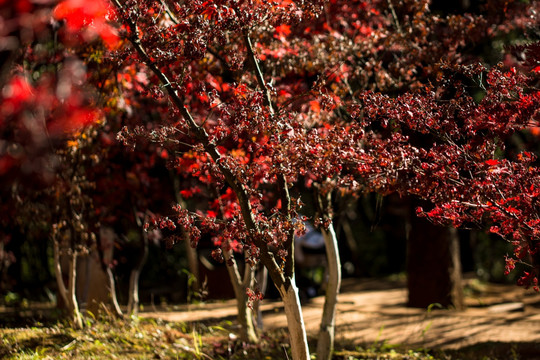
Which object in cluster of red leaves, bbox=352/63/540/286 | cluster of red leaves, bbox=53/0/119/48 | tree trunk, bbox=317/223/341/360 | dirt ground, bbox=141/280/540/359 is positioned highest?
cluster of red leaves, bbox=53/0/119/48

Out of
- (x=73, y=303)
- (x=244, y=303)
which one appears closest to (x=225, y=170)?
(x=244, y=303)

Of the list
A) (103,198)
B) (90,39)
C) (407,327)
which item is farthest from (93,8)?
(407,327)

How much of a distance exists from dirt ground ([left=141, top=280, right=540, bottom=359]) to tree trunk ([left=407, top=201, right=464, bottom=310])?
25 cm

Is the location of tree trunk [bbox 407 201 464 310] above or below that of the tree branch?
below

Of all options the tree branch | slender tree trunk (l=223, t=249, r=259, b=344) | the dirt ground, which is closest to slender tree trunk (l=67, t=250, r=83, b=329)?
the dirt ground

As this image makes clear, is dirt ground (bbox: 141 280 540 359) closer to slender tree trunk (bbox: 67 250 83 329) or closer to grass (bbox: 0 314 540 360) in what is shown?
grass (bbox: 0 314 540 360)

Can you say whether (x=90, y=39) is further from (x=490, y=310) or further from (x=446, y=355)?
(x=490, y=310)

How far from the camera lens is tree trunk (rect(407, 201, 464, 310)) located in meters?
10.2

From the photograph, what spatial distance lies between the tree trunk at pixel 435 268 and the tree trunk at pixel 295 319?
18.2 ft

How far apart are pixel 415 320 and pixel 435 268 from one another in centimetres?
128

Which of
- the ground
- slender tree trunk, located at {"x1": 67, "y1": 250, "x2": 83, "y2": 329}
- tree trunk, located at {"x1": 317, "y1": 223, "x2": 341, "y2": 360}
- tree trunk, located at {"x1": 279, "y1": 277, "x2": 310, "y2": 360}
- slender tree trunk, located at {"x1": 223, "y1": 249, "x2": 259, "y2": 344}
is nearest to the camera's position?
tree trunk, located at {"x1": 279, "y1": 277, "x2": 310, "y2": 360}

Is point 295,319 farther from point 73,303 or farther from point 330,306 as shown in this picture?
point 73,303

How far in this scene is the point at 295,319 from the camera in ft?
17.3

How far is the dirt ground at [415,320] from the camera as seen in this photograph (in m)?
8.17
